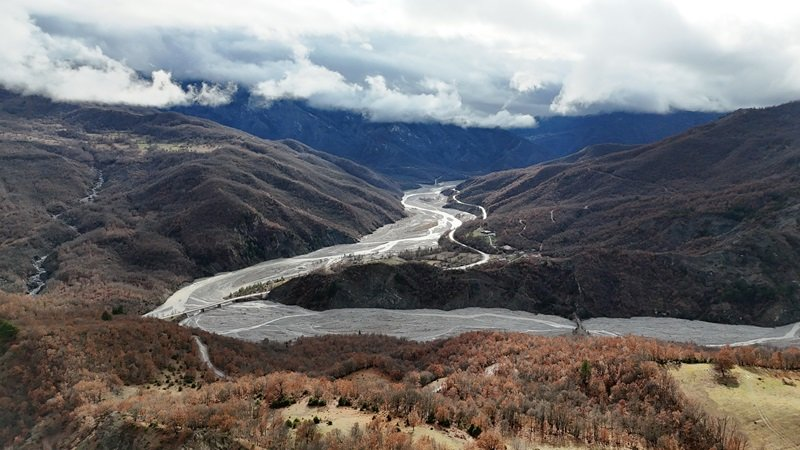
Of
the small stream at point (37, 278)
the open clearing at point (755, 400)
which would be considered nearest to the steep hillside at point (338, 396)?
the open clearing at point (755, 400)

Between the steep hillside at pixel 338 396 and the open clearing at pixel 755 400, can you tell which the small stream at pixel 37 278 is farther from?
the open clearing at pixel 755 400

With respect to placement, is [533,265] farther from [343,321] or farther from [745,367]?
[745,367]

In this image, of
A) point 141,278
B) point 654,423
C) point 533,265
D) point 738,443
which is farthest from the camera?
point 141,278

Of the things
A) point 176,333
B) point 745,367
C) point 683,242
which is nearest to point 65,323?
point 176,333

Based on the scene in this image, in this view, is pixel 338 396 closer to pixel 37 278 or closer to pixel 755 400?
pixel 755 400

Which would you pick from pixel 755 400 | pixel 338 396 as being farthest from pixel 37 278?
pixel 755 400

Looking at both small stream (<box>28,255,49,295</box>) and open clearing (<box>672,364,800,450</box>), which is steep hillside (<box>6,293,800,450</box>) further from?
small stream (<box>28,255,49,295</box>)

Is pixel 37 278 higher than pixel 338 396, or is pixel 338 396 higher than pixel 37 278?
pixel 338 396

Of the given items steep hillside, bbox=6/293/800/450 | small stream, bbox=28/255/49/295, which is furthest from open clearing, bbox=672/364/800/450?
small stream, bbox=28/255/49/295
